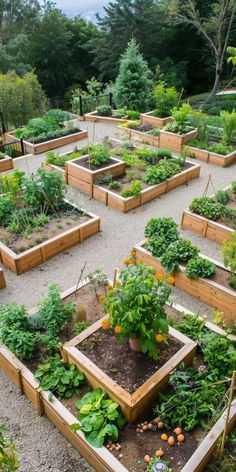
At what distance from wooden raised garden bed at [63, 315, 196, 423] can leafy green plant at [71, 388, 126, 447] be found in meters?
0.08

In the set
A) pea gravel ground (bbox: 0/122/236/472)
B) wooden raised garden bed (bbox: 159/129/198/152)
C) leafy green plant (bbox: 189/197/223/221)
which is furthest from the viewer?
wooden raised garden bed (bbox: 159/129/198/152)

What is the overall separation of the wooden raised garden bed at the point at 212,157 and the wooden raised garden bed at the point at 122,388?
6605 mm

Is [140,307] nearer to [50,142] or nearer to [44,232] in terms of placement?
[44,232]

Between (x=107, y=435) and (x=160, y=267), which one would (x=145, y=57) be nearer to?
(x=160, y=267)

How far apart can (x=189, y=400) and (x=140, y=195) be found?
16.0ft

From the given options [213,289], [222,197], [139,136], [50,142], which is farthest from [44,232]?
[139,136]

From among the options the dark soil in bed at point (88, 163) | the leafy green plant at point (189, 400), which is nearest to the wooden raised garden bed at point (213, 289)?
the leafy green plant at point (189, 400)

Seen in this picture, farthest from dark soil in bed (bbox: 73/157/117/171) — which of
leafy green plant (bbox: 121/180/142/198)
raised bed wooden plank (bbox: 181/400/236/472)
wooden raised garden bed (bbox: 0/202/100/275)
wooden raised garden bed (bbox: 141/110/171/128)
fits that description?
raised bed wooden plank (bbox: 181/400/236/472)

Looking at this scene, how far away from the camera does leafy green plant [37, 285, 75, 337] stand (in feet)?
14.2

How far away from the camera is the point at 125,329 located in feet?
11.5

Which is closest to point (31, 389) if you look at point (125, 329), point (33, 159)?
point (125, 329)

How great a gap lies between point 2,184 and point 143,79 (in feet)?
25.3

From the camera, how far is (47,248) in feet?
20.5

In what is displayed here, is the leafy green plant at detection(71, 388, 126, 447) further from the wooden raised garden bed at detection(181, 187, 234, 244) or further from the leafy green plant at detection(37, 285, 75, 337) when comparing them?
the wooden raised garden bed at detection(181, 187, 234, 244)
